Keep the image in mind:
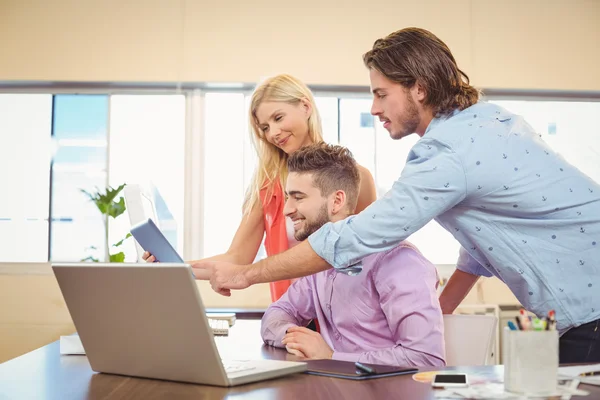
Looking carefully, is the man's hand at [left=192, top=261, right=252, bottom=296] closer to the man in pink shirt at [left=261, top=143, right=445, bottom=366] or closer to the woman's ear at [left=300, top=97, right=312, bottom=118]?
the man in pink shirt at [left=261, top=143, right=445, bottom=366]

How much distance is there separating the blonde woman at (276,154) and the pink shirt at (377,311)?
56 centimetres

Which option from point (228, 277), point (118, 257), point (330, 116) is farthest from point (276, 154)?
point (330, 116)

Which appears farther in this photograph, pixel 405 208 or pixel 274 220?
pixel 274 220

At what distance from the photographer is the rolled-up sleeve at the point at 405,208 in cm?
147

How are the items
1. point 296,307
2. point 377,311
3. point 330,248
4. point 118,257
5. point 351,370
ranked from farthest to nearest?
point 118,257
point 296,307
point 377,311
point 330,248
point 351,370

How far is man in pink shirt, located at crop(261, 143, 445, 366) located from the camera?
4.79 ft

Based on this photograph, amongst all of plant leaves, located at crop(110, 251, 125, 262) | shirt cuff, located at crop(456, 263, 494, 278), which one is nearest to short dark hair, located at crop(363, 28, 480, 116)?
shirt cuff, located at crop(456, 263, 494, 278)

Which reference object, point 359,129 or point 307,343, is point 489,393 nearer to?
point 307,343

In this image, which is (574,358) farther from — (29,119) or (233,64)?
(29,119)

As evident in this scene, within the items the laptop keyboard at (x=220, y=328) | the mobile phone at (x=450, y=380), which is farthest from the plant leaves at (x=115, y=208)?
the mobile phone at (x=450, y=380)

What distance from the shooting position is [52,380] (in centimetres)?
126

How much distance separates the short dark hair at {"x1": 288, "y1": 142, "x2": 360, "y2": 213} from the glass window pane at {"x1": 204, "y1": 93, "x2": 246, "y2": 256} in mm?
2870

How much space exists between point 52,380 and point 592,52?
473cm

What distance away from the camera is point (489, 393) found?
103 cm
